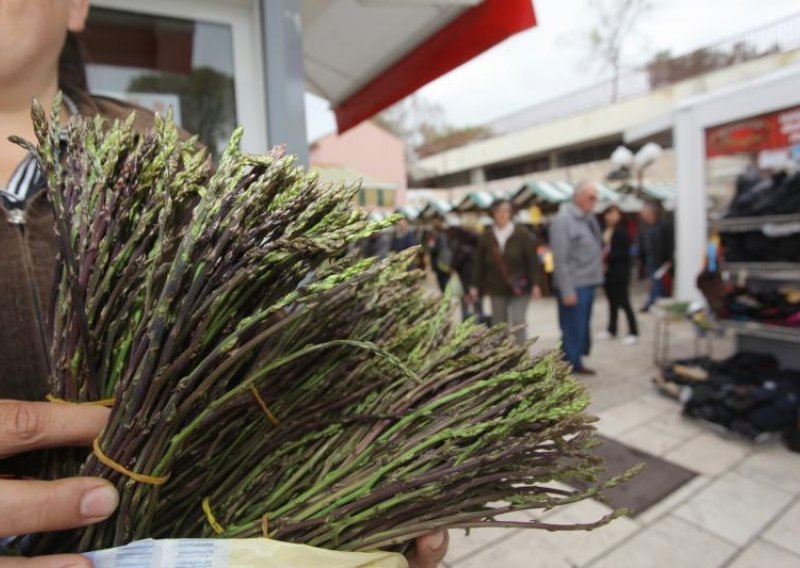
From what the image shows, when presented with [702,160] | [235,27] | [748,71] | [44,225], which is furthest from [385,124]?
[44,225]

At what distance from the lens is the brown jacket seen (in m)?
0.91

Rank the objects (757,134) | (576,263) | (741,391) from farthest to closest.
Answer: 1. (576,263)
2. (757,134)
3. (741,391)

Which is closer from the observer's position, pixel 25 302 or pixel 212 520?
Result: pixel 212 520

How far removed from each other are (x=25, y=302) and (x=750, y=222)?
5.45 metres

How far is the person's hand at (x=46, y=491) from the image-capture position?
2.19ft

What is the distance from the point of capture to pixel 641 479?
11.6ft

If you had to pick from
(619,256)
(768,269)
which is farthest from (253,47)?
(619,256)

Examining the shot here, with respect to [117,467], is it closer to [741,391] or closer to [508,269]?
[741,391]

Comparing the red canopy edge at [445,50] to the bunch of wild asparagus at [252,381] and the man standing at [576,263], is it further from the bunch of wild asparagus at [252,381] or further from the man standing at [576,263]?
the man standing at [576,263]

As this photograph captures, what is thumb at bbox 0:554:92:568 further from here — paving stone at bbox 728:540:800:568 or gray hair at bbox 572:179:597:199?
gray hair at bbox 572:179:597:199

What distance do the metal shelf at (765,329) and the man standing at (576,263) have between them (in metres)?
1.29

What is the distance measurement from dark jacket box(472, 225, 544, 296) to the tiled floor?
190cm

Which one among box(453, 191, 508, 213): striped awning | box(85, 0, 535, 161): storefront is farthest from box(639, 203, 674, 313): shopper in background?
box(85, 0, 535, 161): storefront

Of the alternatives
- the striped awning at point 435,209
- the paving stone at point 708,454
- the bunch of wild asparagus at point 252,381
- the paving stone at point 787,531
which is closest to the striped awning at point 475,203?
the striped awning at point 435,209
